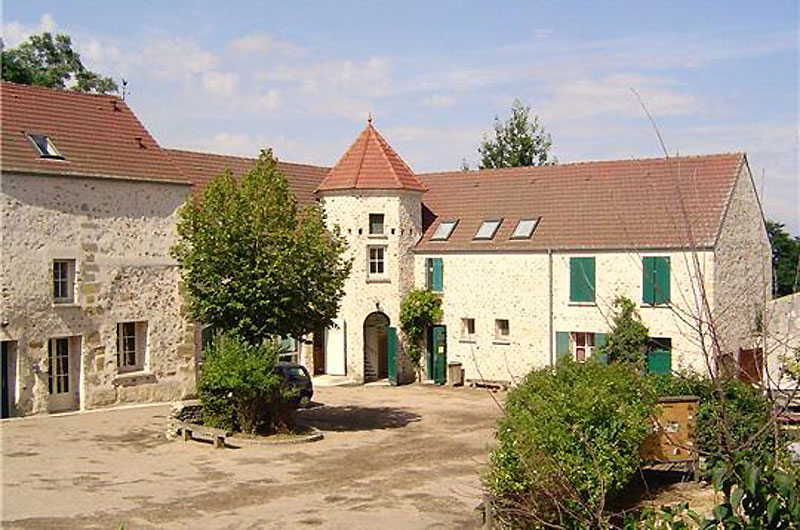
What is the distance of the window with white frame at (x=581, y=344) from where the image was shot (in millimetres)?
29964

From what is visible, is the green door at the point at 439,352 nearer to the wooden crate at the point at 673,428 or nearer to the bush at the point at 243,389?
the bush at the point at 243,389

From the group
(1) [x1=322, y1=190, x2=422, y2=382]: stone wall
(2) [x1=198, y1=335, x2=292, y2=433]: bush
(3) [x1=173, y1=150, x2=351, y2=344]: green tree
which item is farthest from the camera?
(1) [x1=322, y1=190, x2=422, y2=382]: stone wall

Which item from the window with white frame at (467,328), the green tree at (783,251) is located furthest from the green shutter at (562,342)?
the green tree at (783,251)

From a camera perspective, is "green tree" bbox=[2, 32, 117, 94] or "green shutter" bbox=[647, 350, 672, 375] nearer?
"green shutter" bbox=[647, 350, 672, 375]

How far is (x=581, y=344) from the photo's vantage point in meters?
30.2

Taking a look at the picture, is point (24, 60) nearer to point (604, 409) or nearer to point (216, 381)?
point (216, 381)

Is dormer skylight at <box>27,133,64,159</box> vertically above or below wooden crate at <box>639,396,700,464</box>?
above

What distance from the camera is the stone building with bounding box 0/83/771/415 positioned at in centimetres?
2491

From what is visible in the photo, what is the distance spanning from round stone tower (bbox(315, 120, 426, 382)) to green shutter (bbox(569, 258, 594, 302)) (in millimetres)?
6312

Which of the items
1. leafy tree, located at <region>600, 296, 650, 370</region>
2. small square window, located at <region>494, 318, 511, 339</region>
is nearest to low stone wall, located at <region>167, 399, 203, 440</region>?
leafy tree, located at <region>600, 296, 650, 370</region>

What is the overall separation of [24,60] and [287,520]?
115 ft

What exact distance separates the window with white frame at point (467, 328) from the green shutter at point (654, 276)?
6.55 metres

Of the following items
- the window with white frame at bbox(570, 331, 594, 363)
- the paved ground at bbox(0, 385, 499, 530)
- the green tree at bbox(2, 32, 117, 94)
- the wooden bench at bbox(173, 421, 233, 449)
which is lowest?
the paved ground at bbox(0, 385, 499, 530)

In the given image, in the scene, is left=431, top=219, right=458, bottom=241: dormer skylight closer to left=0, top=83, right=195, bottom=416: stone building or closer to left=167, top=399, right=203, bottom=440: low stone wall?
left=0, top=83, right=195, bottom=416: stone building
